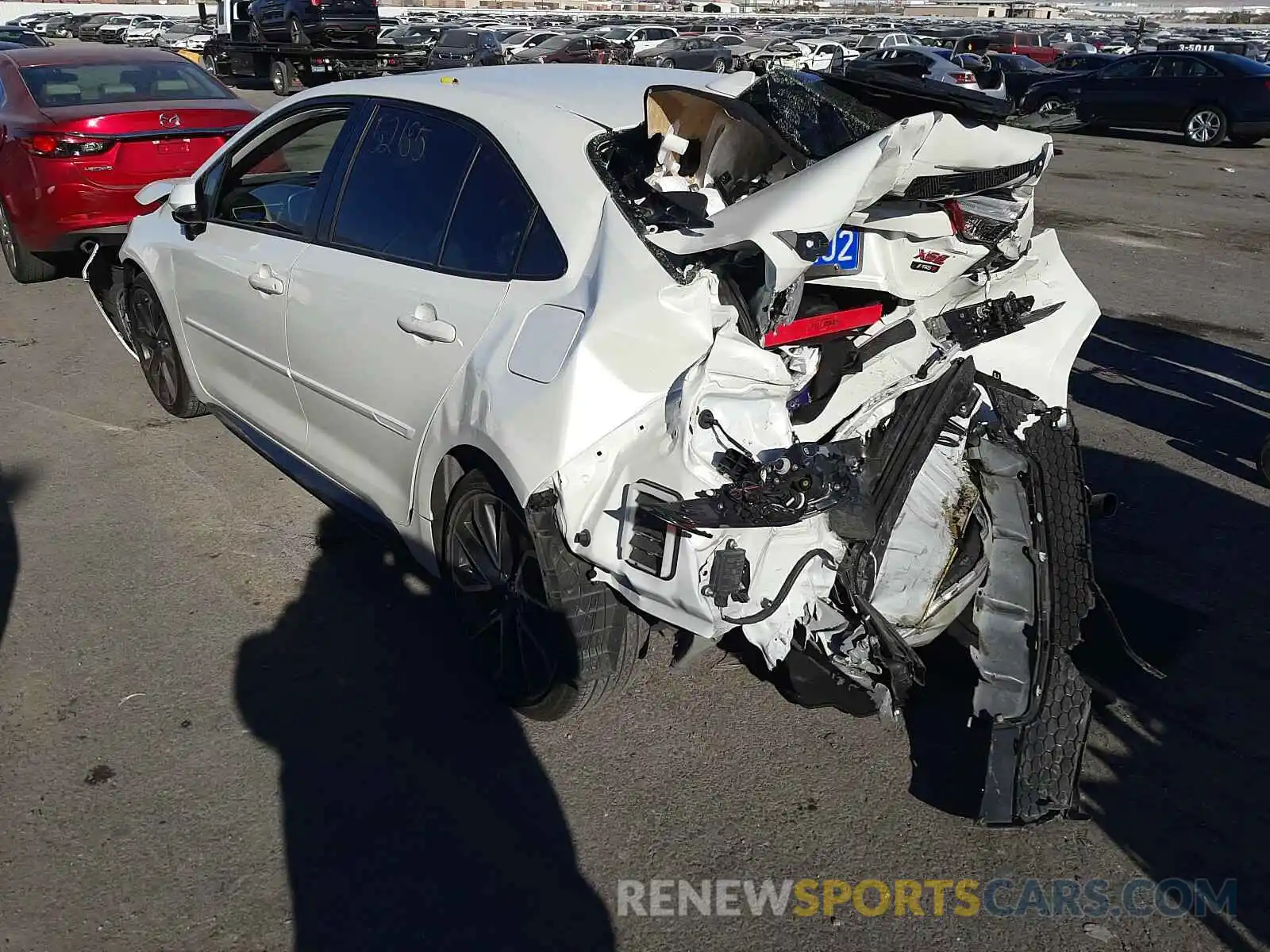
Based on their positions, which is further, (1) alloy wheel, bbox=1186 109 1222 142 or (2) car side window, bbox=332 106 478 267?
(1) alloy wheel, bbox=1186 109 1222 142

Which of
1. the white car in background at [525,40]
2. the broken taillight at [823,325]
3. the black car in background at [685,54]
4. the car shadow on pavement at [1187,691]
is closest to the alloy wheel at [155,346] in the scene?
the broken taillight at [823,325]

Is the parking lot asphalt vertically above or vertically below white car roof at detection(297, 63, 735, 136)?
below

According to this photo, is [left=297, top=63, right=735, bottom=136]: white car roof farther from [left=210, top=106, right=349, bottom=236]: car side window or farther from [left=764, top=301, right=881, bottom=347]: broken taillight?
[left=764, top=301, right=881, bottom=347]: broken taillight

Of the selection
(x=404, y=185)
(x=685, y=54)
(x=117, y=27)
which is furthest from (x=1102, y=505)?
(x=117, y=27)

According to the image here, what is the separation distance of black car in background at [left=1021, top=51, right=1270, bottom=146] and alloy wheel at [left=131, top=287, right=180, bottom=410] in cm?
1655

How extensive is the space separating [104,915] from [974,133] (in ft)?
9.58

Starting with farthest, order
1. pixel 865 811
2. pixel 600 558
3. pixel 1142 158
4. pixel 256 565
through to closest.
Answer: pixel 1142 158 → pixel 256 565 → pixel 865 811 → pixel 600 558

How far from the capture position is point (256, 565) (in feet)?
14.4

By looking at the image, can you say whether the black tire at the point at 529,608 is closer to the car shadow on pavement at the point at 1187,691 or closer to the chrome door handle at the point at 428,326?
the chrome door handle at the point at 428,326

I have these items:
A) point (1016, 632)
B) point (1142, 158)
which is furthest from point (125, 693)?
point (1142, 158)

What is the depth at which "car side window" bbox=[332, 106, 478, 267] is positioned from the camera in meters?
3.52

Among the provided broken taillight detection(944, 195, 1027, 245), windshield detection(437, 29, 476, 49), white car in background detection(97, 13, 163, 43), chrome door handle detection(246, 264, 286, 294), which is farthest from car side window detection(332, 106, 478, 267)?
white car in background detection(97, 13, 163, 43)

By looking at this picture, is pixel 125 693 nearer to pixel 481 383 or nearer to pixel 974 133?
pixel 481 383

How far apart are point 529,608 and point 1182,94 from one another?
20337mm
